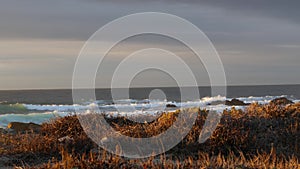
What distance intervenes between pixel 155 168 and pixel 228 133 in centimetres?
379

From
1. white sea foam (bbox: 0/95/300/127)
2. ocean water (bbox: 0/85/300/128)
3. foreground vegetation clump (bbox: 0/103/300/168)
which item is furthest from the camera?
ocean water (bbox: 0/85/300/128)

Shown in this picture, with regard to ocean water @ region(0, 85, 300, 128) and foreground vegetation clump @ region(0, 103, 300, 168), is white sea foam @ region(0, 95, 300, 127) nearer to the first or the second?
ocean water @ region(0, 85, 300, 128)

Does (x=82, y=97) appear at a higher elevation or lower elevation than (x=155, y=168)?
higher

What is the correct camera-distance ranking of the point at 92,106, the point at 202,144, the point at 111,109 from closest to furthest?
1. the point at 202,144
2. the point at 92,106
3. the point at 111,109

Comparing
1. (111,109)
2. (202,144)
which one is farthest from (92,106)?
(111,109)

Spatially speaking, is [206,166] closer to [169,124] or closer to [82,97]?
[169,124]

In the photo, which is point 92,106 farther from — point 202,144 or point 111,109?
point 111,109

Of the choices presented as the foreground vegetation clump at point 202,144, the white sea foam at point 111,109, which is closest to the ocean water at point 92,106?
the white sea foam at point 111,109

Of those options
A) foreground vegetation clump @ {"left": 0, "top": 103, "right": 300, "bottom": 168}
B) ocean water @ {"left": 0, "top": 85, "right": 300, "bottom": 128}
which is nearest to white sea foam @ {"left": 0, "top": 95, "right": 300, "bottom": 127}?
ocean water @ {"left": 0, "top": 85, "right": 300, "bottom": 128}

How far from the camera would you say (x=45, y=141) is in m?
9.77

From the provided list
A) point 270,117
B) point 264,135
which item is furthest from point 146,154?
point 270,117

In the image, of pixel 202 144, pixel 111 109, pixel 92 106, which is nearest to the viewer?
pixel 202 144

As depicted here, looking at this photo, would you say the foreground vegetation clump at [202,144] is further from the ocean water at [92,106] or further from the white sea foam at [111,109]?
the ocean water at [92,106]

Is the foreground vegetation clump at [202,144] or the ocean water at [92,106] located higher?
the ocean water at [92,106]
